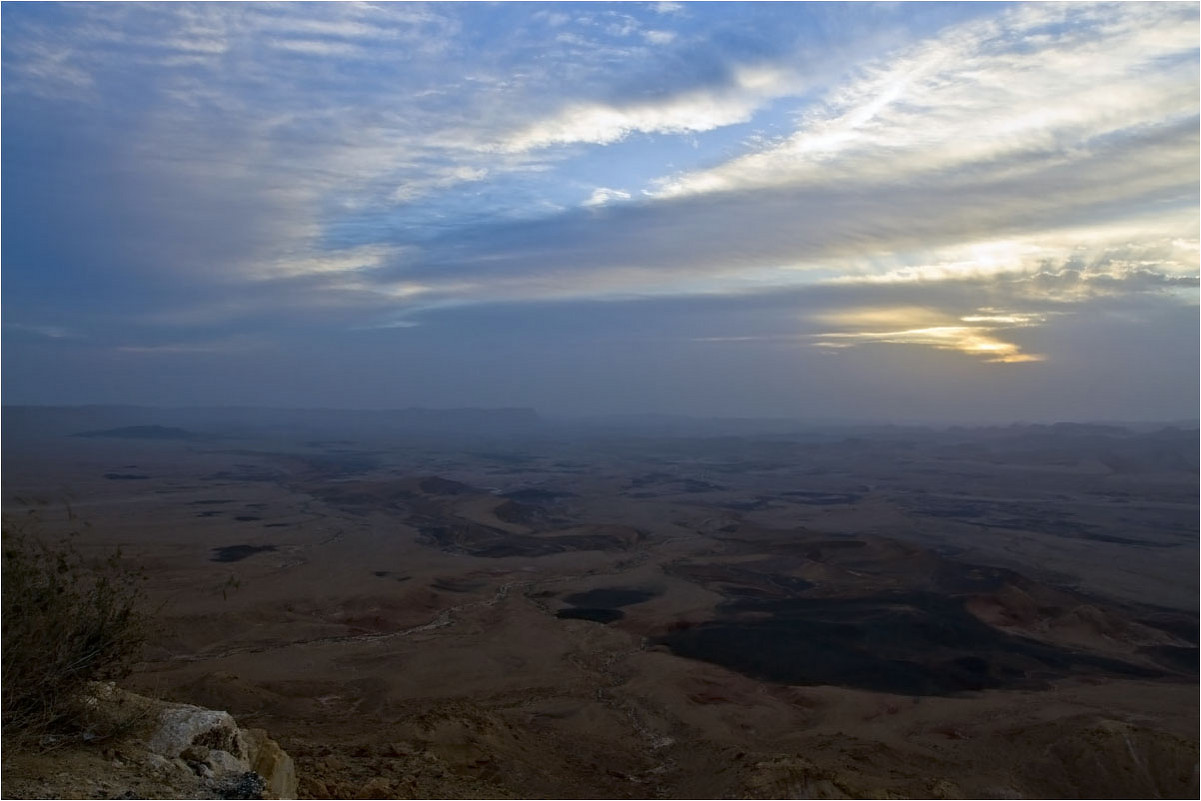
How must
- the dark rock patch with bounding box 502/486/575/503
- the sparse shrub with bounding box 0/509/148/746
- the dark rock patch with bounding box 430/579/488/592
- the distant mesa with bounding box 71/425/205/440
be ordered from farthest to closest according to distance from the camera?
the distant mesa with bounding box 71/425/205/440 → the dark rock patch with bounding box 502/486/575/503 → the dark rock patch with bounding box 430/579/488/592 → the sparse shrub with bounding box 0/509/148/746

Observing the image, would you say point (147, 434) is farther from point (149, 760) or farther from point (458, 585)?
point (149, 760)

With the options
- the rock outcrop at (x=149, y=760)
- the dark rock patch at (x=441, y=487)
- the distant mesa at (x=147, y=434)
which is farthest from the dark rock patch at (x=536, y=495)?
the distant mesa at (x=147, y=434)

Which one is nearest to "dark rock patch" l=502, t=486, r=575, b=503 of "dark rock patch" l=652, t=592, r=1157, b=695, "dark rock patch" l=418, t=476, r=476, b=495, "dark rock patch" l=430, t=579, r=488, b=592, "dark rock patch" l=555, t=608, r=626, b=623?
"dark rock patch" l=418, t=476, r=476, b=495

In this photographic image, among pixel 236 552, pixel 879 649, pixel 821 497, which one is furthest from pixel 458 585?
pixel 821 497

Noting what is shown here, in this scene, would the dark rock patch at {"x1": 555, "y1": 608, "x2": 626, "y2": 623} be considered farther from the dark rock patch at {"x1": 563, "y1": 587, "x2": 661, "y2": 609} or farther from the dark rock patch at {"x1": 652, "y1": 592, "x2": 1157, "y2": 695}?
the dark rock patch at {"x1": 652, "y1": 592, "x2": 1157, "y2": 695}

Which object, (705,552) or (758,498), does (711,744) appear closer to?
(705,552)

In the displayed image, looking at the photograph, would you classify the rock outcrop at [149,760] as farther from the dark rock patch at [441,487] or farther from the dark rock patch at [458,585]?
the dark rock patch at [441,487]
